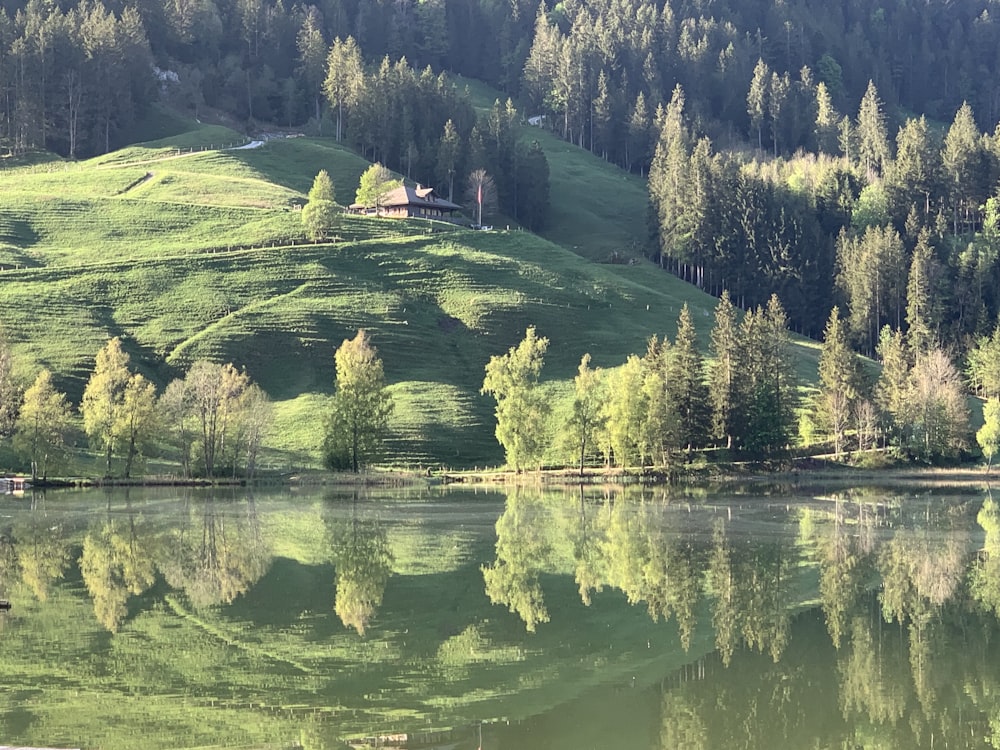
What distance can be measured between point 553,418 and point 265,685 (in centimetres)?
8523

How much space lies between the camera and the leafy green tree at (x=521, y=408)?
316 ft

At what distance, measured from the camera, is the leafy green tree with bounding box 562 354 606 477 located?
9750 centimetres

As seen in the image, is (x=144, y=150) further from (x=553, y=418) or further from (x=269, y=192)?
(x=553, y=418)

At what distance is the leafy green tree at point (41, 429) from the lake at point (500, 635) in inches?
1257

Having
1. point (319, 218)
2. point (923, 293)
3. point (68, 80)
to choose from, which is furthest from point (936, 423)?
point (68, 80)

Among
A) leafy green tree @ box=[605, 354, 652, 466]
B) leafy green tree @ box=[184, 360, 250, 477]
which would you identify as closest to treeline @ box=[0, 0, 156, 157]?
leafy green tree @ box=[184, 360, 250, 477]

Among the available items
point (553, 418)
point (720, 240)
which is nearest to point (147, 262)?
point (553, 418)

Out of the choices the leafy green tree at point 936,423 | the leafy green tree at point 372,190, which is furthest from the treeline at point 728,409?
the leafy green tree at point 372,190

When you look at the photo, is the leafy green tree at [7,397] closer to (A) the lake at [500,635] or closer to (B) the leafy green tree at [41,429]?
(B) the leafy green tree at [41,429]

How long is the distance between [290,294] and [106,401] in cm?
4183

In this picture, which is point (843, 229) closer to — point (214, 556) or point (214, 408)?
point (214, 408)

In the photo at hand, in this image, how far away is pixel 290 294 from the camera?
130875 mm

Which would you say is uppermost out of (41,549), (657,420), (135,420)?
(135,420)

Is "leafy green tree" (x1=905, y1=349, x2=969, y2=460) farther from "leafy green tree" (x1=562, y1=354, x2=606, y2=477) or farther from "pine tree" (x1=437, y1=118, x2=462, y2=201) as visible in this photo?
"pine tree" (x1=437, y1=118, x2=462, y2=201)
